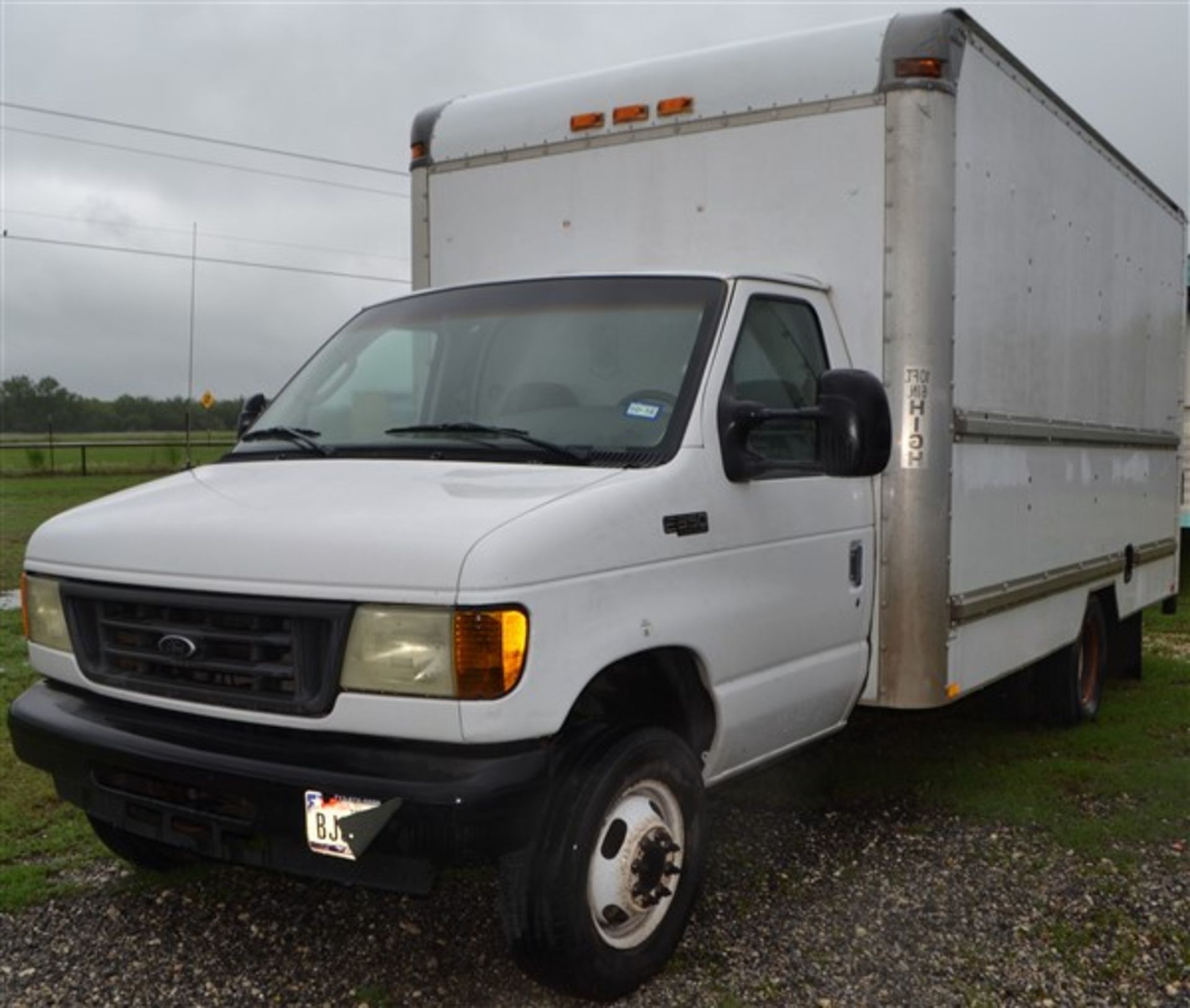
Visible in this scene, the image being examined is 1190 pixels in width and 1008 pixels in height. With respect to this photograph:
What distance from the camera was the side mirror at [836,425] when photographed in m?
3.96

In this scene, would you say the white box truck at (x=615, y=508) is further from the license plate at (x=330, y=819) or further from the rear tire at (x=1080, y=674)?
the rear tire at (x=1080, y=674)

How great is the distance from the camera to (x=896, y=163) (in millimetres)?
4781

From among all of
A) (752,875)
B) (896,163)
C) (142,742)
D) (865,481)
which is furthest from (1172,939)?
Result: (142,742)

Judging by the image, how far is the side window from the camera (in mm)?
4316

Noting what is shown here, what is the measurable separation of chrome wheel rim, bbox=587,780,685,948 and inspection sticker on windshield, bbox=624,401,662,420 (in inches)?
44.5

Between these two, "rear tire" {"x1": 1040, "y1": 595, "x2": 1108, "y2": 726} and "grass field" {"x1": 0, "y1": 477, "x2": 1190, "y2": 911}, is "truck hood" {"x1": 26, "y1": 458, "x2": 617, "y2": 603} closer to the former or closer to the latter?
"grass field" {"x1": 0, "y1": 477, "x2": 1190, "y2": 911}

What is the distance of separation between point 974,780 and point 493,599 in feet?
12.4

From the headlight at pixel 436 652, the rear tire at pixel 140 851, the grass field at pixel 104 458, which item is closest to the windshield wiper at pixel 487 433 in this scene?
the headlight at pixel 436 652

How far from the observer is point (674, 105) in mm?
5281

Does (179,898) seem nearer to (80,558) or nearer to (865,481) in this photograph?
(80,558)

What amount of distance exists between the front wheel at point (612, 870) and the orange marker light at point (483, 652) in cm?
46

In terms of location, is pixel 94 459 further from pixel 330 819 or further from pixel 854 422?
pixel 330 819

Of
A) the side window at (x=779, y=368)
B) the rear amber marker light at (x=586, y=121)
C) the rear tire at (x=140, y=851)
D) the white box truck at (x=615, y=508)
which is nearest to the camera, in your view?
the white box truck at (x=615, y=508)

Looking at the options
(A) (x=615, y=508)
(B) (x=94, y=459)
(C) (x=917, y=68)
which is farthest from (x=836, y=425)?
(B) (x=94, y=459)
